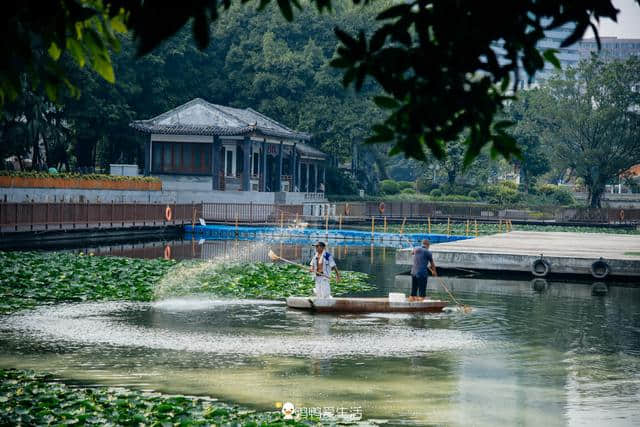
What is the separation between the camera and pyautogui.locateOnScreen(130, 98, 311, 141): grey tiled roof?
56562 mm

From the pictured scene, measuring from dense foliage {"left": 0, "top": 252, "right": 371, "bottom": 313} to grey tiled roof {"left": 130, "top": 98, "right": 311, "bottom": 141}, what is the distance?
28.3 meters

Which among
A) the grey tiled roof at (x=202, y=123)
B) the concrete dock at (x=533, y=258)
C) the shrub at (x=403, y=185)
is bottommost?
the concrete dock at (x=533, y=258)

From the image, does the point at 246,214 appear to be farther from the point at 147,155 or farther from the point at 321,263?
the point at 321,263

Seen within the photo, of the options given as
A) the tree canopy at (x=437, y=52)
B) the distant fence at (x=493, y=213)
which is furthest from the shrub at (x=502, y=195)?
the tree canopy at (x=437, y=52)

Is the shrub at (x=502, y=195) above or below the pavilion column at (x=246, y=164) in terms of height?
below

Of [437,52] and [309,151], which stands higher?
[309,151]

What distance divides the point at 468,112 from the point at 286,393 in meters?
7.31

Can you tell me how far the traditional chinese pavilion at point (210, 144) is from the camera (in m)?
57.0

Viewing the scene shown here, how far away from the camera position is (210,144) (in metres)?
58.7

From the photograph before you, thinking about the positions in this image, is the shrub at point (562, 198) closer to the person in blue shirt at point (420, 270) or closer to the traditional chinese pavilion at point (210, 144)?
the traditional chinese pavilion at point (210, 144)

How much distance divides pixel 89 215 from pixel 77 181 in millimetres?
3606

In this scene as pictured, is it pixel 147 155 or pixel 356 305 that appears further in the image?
pixel 147 155

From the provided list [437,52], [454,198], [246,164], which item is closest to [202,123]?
[246,164]

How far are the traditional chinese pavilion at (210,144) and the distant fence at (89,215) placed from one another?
20.9ft
